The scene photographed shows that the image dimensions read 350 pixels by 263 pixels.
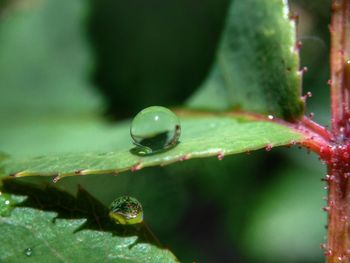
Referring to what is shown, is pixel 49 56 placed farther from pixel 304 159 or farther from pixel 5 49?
pixel 304 159

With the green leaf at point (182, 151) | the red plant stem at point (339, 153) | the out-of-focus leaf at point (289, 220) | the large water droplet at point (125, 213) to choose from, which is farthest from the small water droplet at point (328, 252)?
the out-of-focus leaf at point (289, 220)

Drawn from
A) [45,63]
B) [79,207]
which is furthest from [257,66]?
[45,63]

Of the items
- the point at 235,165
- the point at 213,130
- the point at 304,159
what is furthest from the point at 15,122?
the point at 304,159

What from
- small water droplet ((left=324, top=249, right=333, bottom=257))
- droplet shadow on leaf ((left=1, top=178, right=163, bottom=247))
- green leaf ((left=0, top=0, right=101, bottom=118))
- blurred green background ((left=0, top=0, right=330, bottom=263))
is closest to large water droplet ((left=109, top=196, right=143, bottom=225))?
droplet shadow on leaf ((left=1, top=178, right=163, bottom=247))

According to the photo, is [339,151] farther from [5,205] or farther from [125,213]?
[5,205]

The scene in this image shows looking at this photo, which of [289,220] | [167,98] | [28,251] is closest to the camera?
[28,251]

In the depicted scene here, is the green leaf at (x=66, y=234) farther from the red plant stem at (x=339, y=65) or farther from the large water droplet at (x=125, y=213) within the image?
the red plant stem at (x=339, y=65)

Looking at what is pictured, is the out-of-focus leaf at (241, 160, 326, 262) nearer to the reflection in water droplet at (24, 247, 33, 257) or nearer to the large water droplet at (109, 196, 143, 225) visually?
the large water droplet at (109, 196, 143, 225)
